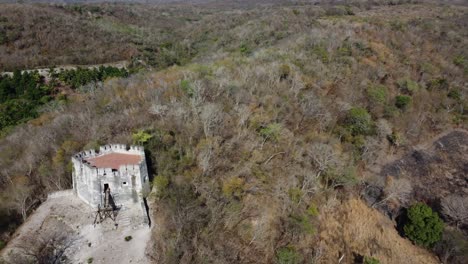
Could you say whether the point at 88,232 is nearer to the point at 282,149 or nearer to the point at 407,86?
the point at 282,149

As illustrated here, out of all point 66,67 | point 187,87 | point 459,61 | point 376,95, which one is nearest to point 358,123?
point 376,95

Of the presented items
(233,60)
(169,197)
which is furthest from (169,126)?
(233,60)

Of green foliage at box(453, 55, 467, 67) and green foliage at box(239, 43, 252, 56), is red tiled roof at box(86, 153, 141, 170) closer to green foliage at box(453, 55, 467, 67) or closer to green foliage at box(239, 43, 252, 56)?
green foliage at box(239, 43, 252, 56)

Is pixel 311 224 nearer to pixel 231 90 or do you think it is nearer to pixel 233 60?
pixel 231 90

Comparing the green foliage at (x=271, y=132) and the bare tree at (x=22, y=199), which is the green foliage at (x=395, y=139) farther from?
the bare tree at (x=22, y=199)

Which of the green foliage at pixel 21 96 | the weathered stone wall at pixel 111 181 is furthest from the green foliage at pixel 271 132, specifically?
the green foliage at pixel 21 96

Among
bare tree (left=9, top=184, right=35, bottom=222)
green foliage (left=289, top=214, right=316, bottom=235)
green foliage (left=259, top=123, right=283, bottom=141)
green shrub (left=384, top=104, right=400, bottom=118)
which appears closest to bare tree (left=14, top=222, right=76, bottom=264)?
bare tree (left=9, top=184, right=35, bottom=222)
